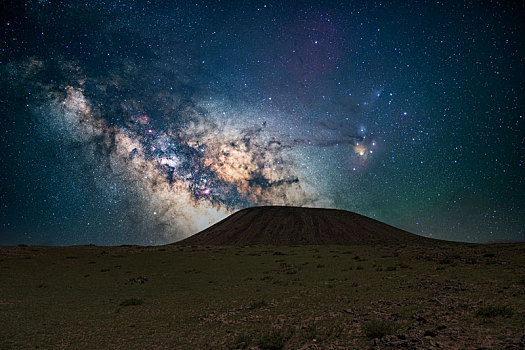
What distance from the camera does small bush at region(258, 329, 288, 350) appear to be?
23.8ft

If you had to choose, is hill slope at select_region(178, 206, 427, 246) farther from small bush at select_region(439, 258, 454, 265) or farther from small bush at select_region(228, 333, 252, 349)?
small bush at select_region(228, 333, 252, 349)

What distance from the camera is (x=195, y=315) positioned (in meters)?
11.3

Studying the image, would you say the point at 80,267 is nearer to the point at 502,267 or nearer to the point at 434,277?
the point at 434,277

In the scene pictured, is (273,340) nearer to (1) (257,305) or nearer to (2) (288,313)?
Result: (2) (288,313)

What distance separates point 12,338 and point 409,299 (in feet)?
49.4

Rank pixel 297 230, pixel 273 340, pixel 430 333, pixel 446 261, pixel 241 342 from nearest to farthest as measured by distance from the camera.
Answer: pixel 430 333
pixel 273 340
pixel 241 342
pixel 446 261
pixel 297 230

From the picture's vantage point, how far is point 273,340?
7.46m

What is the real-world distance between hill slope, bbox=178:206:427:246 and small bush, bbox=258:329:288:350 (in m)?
102

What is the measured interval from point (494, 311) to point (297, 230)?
11856 centimetres

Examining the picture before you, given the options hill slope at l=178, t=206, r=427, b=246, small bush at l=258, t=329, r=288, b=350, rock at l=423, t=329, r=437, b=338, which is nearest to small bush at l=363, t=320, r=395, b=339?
rock at l=423, t=329, r=437, b=338

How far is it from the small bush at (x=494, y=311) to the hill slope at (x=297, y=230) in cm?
10161

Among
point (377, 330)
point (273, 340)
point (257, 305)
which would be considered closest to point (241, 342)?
point (273, 340)

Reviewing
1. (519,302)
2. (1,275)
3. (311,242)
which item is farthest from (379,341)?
(311,242)

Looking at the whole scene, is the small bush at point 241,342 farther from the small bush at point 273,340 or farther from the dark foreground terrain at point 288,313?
the small bush at point 273,340
